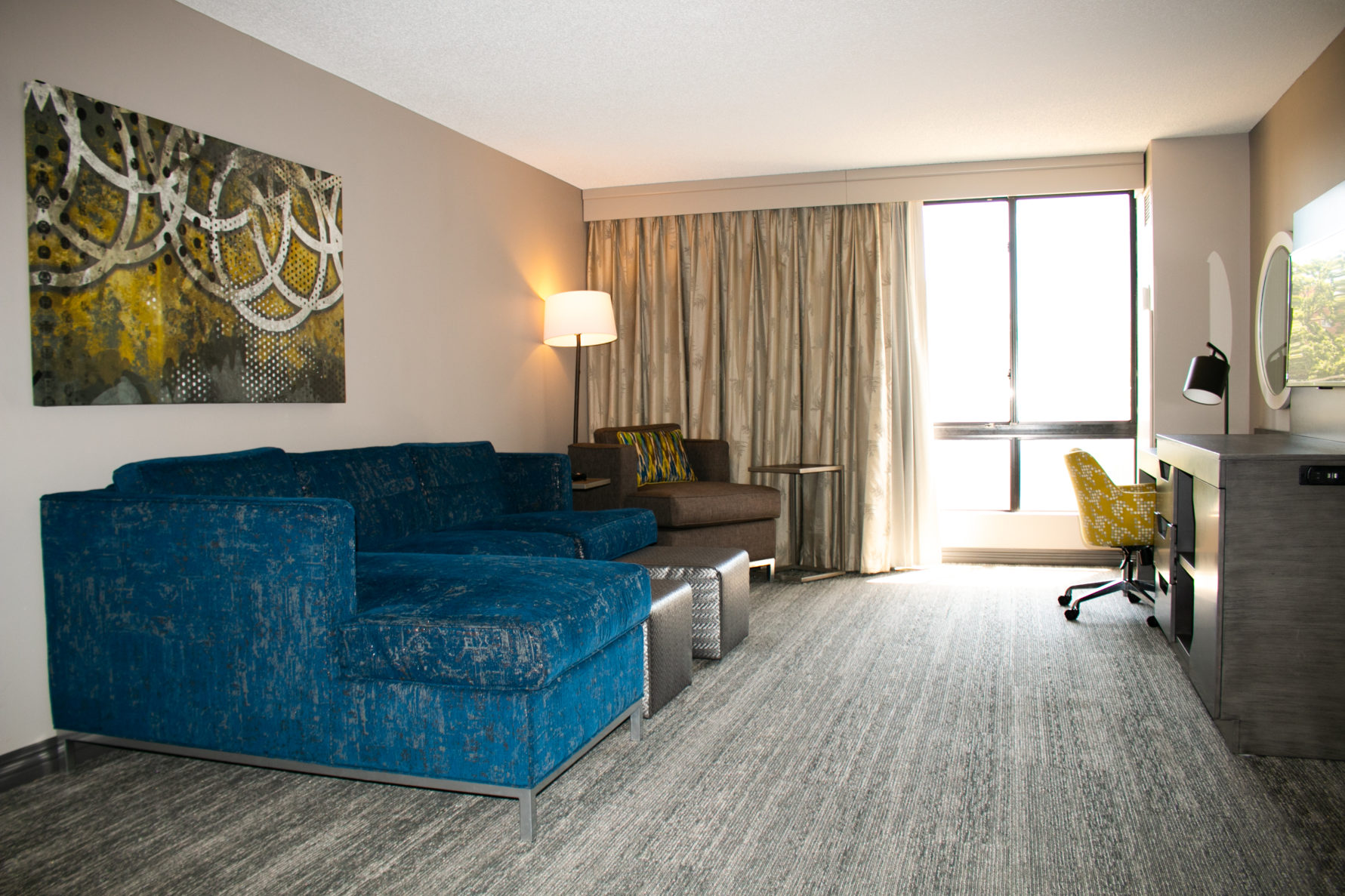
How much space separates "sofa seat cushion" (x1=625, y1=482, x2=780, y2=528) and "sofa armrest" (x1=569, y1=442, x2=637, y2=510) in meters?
0.06

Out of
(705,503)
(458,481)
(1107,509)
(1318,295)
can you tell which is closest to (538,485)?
(458,481)

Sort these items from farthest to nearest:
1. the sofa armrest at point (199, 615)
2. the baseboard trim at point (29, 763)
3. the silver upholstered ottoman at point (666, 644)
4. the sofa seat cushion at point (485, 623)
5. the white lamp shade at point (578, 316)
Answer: the white lamp shade at point (578, 316) < the silver upholstered ottoman at point (666, 644) < the baseboard trim at point (29, 763) < the sofa armrest at point (199, 615) < the sofa seat cushion at point (485, 623)

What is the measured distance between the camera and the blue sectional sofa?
2133 millimetres

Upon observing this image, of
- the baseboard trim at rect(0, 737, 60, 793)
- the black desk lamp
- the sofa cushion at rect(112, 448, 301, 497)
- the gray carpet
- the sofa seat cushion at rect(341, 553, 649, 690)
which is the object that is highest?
the black desk lamp

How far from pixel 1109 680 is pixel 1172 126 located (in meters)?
2.99

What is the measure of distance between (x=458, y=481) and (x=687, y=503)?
1281mm

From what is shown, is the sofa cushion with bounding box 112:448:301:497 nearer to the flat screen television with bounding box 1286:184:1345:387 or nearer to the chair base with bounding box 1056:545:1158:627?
the chair base with bounding box 1056:545:1158:627

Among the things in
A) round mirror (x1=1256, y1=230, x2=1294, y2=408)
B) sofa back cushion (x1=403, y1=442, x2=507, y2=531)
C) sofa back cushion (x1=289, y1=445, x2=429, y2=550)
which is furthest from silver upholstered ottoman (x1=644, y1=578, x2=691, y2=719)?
round mirror (x1=1256, y1=230, x2=1294, y2=408)

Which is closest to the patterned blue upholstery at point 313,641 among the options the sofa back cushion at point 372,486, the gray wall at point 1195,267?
the sofa back cushion at point 372,486

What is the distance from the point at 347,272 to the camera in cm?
389

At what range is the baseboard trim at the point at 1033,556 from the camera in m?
5.67

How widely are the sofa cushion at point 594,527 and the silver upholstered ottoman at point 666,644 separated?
22.3 inches

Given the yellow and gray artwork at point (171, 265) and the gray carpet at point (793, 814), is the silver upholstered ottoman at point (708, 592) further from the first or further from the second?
the yellow and gray artwork at point (171, 265)

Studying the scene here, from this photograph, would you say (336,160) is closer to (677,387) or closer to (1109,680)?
(677,387)
